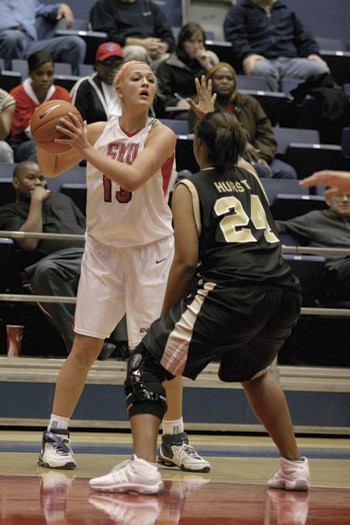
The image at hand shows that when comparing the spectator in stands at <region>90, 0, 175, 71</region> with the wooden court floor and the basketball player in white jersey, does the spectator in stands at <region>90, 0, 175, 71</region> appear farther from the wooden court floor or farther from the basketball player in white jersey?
the wooden court floor

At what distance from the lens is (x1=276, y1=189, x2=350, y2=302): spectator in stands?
707cm

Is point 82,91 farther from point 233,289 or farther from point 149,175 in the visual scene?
point 233,289

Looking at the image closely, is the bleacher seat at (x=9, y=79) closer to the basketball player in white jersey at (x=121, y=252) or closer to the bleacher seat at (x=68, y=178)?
the bleacher seat at (x=68, y=178)

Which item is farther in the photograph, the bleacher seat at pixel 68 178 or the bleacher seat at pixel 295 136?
the bleacher seat at pixel 295 136

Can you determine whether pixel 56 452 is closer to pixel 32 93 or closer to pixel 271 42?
pixel 32 93

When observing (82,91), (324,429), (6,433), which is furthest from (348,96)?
(6,433)

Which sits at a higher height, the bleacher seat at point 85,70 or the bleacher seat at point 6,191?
the bleacher seat at point 85,70

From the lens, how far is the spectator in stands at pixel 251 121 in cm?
823

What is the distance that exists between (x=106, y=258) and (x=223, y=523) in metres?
1.80

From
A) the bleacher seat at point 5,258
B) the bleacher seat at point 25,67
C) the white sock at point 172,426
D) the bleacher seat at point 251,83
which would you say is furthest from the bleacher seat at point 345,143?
the white sock at point 172,426

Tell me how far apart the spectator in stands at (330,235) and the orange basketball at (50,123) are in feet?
9.80

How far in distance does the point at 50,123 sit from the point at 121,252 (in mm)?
683

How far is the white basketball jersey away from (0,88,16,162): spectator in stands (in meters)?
3.11

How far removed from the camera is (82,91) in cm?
818
